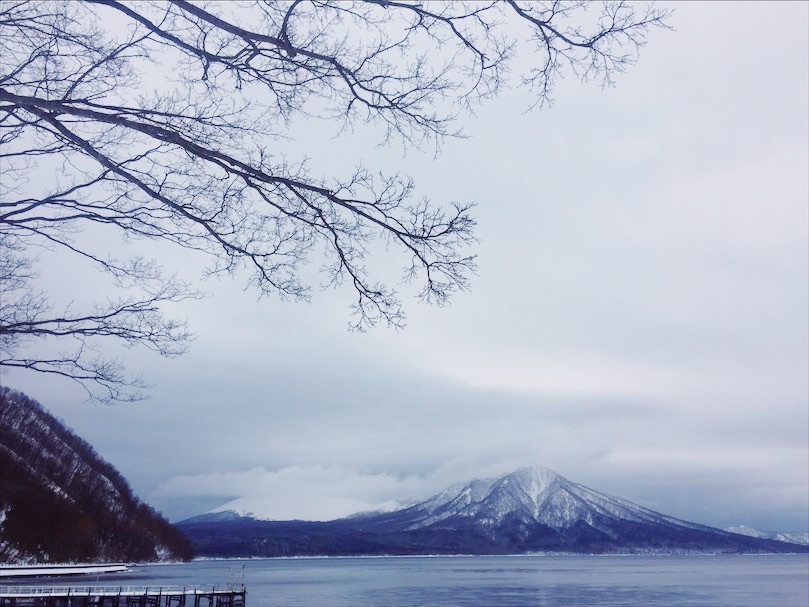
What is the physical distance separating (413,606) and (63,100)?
6652cm

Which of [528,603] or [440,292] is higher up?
[440,292]

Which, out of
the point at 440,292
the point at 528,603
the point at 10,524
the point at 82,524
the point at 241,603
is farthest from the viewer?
the point at 82,524

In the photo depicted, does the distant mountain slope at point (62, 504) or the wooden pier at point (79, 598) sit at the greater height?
Answer: the distant mountain slope at point (62, 504)

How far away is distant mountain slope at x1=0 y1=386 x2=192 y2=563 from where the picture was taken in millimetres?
100438

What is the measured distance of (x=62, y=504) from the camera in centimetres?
11150

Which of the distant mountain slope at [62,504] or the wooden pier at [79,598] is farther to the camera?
the distant mountain slope at [62,504]

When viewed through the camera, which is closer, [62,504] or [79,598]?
[79,598]

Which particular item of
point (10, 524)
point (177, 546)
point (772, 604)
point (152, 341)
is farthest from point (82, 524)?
point (152, 341)

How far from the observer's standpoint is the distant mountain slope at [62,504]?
10044 cm

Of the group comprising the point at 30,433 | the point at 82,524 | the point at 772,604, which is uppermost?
the point at 30,433

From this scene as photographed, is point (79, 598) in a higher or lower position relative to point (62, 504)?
lower

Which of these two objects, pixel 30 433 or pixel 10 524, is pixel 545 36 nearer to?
pixel 10 524

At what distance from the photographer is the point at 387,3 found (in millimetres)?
5359

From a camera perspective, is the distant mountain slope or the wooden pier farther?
the distant mountain slope
